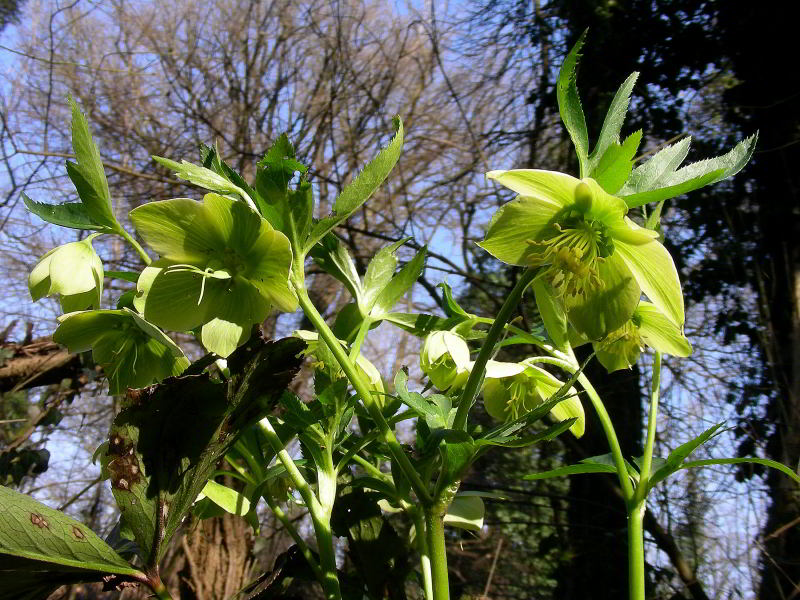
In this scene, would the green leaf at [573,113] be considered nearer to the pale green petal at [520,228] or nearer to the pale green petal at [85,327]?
the pale green petal at [520,228]

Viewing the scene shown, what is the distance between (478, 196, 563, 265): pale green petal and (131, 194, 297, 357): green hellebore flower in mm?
114

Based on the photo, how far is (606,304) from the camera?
0.39 m

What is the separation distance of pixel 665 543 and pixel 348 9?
2.50 metres

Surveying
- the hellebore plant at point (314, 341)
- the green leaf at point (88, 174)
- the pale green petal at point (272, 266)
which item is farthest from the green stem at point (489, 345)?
the green leaf at point (88, 174)

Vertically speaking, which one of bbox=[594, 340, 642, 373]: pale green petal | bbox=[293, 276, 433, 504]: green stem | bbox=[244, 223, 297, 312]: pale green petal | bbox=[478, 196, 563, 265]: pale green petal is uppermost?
bbox=[478, 196, 563, 265]: pale green petal

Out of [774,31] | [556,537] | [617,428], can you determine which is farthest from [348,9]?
[556,537]

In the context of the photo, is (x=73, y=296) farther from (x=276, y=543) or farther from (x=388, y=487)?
(x=276, y=543)

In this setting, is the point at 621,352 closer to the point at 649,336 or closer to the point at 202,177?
the point at 649,336

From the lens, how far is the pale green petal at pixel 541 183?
351mm

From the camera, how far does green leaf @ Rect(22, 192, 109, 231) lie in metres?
0.39

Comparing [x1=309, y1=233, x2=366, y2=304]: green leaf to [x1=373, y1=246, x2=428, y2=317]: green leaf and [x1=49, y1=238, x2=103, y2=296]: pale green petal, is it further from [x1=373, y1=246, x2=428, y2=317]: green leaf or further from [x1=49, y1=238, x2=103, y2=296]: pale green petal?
[x1=49, y1=238, x2=103, y2=296]: pale green petal

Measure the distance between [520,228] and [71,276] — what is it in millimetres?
265

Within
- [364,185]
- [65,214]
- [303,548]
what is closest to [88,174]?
[65,214]

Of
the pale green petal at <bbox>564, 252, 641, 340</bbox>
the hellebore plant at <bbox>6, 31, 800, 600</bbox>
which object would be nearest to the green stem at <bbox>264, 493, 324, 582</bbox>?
the hellebore plant at <bbox>6, 31, 800, 600</bbox>
